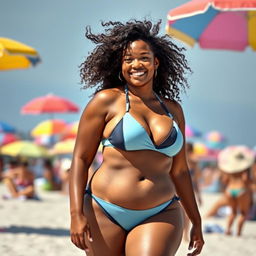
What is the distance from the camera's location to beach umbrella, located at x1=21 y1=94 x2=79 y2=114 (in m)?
15.8

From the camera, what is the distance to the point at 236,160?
32.3 ft

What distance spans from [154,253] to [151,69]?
2.93 ft

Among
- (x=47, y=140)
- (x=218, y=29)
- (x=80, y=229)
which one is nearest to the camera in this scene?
(x=80, y=229)

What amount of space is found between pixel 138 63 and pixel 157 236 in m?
0.82

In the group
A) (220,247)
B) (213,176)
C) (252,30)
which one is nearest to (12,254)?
(220,247)

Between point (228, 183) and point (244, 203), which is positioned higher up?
point (228, 183)

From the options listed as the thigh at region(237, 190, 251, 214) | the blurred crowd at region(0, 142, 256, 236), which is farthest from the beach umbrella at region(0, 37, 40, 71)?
the thigh at region(237, 190, 251, 214)

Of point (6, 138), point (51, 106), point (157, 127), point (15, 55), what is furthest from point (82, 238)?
point (6, 138)

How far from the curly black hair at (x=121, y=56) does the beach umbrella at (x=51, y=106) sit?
1235 cm

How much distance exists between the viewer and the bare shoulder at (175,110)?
10.4ft

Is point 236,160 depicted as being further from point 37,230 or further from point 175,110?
point 175,110

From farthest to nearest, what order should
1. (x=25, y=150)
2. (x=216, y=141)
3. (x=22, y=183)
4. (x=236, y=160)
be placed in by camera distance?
(x=216, y=141) → (x=25, y=150) → (x=22, y=183) → (x=236, y=160)

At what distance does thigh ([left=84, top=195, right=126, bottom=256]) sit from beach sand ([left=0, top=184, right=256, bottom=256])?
10.8 feet

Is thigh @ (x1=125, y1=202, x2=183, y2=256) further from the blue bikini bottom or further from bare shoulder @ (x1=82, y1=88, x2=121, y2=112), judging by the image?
bare shoulder @ (x1=82, y1=88, x2=121, y2=112)
